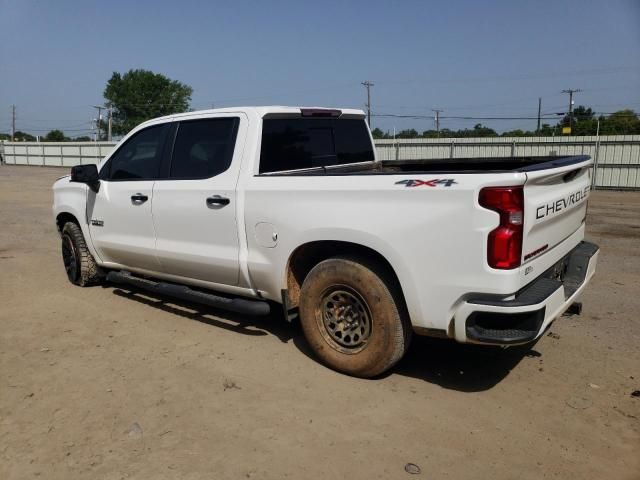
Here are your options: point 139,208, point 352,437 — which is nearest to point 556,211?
point 352,437

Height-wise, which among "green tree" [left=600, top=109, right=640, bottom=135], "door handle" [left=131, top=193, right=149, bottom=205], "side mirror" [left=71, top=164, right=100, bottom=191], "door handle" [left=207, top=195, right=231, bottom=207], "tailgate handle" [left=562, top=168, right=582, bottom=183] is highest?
"green tree" [left=600, top=109, right=640, bottom=135]

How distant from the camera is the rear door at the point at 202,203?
14.7 feet

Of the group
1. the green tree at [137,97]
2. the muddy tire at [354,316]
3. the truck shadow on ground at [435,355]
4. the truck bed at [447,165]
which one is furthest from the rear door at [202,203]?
the green tree at [137,97]

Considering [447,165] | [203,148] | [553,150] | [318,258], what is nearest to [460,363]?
[318,258]

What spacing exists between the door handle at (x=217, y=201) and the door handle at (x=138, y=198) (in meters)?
0.92

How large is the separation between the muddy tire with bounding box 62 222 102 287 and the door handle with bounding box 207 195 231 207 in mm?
2456

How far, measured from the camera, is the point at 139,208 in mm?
5238

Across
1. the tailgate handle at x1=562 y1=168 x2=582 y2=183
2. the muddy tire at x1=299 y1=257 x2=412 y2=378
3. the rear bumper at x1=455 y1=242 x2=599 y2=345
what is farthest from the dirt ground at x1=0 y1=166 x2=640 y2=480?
the tailgate handle at x1=562 y1=168 x2=582 y2=183

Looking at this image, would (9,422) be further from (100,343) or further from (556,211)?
(556,211)

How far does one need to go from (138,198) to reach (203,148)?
915mm

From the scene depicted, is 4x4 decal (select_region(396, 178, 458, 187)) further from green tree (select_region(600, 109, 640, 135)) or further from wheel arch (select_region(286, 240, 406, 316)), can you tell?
green tree (select_region(600, 109, 640, 135))

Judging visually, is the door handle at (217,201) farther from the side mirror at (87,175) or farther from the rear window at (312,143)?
the side mirror at (87,175)

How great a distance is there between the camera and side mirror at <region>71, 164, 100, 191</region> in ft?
18.6

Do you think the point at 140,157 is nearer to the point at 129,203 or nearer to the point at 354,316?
the point at 129,203
